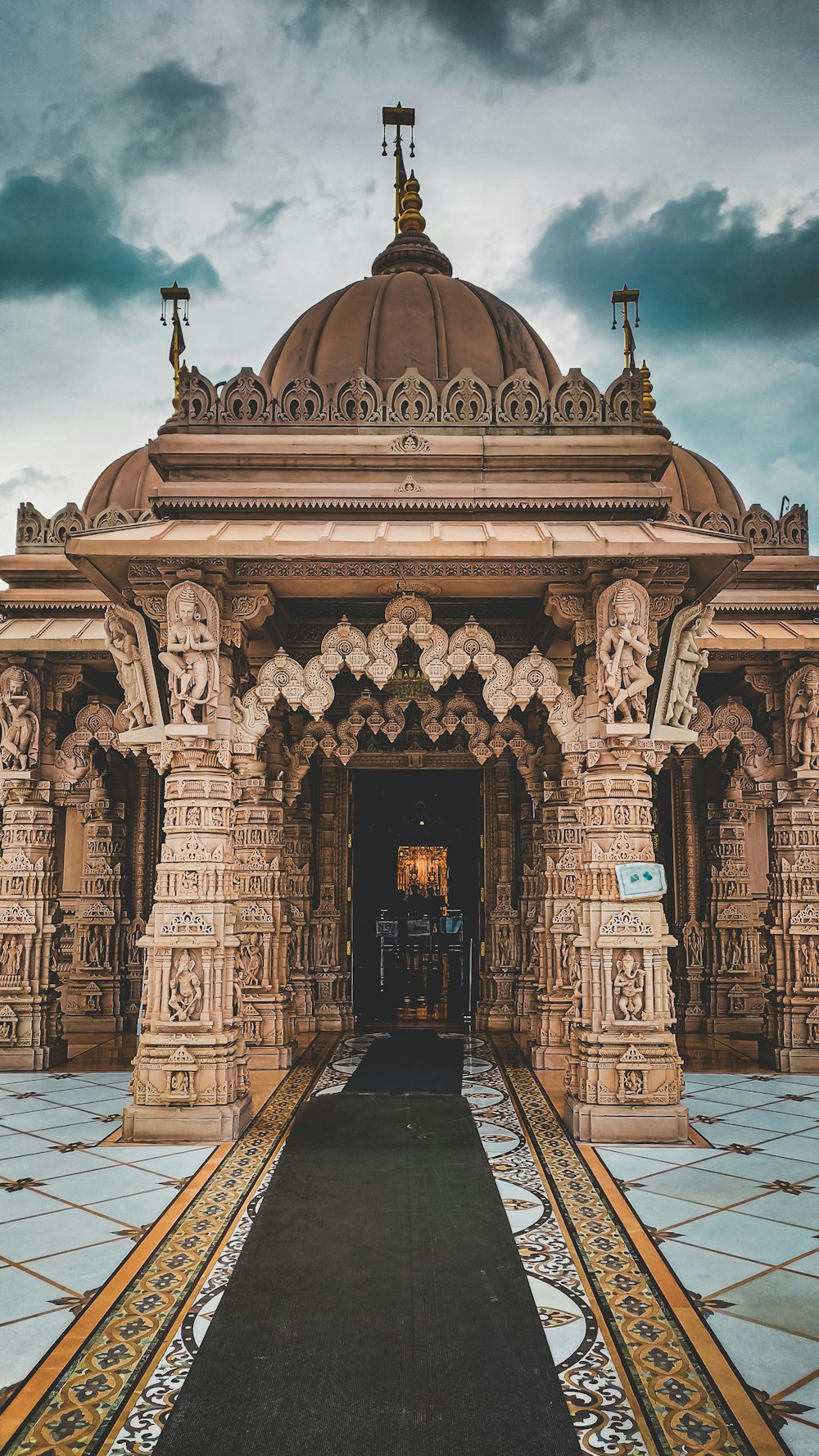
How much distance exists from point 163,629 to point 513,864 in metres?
6.29

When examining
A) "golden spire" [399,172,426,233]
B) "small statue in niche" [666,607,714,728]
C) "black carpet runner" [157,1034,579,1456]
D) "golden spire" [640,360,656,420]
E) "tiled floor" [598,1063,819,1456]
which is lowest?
"tiled floor" [598,1063,819,1456]

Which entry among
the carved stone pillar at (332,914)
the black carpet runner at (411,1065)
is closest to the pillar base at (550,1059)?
the black carpet runner at (411,1065)

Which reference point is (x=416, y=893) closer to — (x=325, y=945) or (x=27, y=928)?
(x=325, y=945)

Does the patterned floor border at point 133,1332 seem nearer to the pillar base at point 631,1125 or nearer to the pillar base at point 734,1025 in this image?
the pillar base at point 631,1125

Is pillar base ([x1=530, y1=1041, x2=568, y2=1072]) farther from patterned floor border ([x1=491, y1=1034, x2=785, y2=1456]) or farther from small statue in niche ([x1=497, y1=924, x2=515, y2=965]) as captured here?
patterned floor border ([x1=491, y1=1034, x2=785, y2=1456])

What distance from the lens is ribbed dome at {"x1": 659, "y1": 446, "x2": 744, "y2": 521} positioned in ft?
33.1

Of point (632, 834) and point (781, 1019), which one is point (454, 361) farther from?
point (781, 1019)

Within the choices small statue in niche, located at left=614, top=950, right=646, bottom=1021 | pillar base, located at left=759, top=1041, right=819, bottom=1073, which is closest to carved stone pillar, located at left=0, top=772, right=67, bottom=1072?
small statue in niche, located at left=614, top=950, right=646, bottom=1021

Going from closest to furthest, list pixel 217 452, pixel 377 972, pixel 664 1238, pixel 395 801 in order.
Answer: pixel 664 1238 < pixel 217 452 < pixel 395 801 < pixel 377 972

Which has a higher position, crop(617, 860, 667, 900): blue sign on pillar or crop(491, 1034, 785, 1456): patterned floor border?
crop(617, 860, 667, 900): blue sign on pillar

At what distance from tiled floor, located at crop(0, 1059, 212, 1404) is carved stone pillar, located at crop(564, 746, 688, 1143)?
2482 millimetres

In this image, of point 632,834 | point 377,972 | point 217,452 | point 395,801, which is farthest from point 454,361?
point 377,972

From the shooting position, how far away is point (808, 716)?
28.6 ft

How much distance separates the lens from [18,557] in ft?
30.6
